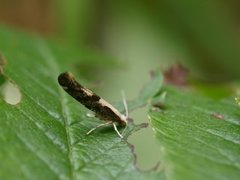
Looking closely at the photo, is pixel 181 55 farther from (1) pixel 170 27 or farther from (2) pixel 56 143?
(2) pixel 56 143

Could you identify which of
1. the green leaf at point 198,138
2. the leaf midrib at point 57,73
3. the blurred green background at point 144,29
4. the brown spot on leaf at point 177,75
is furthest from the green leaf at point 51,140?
the blurred green background at point 144,29

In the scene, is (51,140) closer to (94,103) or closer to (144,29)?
(94,103)

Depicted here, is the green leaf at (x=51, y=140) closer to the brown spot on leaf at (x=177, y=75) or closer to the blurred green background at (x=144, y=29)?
the brown spot on leaf at (x=177, y=75)

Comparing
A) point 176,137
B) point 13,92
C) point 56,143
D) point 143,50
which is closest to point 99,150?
point 56,143

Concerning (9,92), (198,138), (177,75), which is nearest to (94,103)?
(9,92)

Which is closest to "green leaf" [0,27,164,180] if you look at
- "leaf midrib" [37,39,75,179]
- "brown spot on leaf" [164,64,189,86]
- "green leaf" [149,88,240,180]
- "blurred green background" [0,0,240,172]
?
"leaf midrib" [37,39,75,179]

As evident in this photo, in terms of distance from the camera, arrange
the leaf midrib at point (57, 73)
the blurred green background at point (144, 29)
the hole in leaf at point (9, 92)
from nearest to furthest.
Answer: the leaf midrib at point (57, 73), the hole in leaf at point (9, 92), the blurred green background at point (144, 29)

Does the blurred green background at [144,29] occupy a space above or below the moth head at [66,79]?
below

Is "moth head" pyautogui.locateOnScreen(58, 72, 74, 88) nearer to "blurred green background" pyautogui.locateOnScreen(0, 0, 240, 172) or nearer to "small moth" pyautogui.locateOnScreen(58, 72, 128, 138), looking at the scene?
"small moth" pyautogui.locateOnScreen(58, 72, 128, 138)
